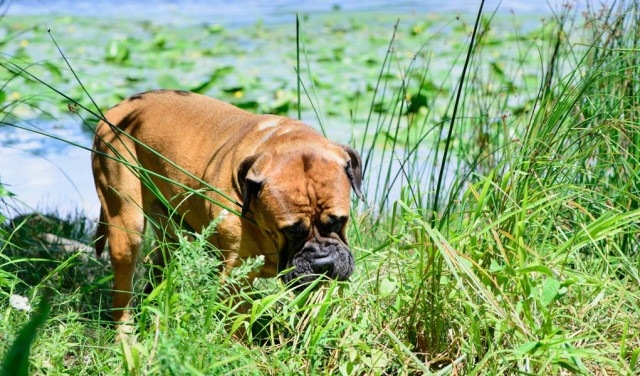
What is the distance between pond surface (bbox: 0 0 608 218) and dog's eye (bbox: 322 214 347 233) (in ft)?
13.0

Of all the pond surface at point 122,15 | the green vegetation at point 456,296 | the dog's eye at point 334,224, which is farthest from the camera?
the pond surface at point 122,15

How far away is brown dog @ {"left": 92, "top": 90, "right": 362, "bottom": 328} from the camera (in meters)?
4.02

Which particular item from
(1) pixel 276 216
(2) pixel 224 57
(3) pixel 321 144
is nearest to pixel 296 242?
(1) pixel 276 216

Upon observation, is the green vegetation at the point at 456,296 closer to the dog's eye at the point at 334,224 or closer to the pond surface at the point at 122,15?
the dog's eye at the point at 334,224

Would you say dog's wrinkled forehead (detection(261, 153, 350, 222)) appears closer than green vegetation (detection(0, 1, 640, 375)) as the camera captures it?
No

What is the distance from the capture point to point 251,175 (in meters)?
4.02

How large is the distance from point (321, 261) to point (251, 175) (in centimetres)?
50

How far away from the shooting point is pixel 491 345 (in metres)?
3.23

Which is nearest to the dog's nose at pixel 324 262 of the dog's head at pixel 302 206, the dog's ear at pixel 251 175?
the dog's head at pixel 302 206

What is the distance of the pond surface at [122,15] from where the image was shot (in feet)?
26.7

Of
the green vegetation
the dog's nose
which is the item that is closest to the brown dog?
the dog's nose

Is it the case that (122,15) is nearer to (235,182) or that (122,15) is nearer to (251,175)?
(235,182)

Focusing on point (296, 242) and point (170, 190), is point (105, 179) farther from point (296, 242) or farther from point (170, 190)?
point (296, 242)

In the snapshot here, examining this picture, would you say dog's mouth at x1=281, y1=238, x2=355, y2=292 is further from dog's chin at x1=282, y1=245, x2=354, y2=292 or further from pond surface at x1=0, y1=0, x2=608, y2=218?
pond surface at x1=0, y1=0, x2=608, y2=218
